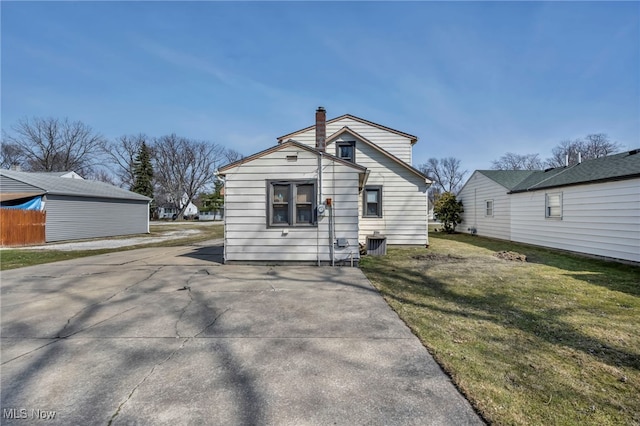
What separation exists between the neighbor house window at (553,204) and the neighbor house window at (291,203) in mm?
10452

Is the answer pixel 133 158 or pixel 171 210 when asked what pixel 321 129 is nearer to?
pixel 133 158

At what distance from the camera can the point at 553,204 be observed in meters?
12.1

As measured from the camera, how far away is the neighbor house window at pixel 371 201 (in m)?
12.5

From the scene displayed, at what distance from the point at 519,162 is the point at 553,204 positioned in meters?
46.4

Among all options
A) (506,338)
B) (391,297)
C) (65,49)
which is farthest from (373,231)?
(65,49)

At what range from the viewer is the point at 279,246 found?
8.09m

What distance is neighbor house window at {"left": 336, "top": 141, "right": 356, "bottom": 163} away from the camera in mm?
12938

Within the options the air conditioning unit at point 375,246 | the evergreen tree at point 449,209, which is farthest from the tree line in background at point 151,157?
the air conditioning unit at point 375,246

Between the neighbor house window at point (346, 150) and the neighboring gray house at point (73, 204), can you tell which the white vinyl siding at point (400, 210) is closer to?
the neighbor house window at point (346, 150)

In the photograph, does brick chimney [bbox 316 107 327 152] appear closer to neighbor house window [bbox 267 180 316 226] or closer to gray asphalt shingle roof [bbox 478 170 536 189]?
neighbor house window [bbox 267 180 316 226]

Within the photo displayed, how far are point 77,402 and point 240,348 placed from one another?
137 centimetres

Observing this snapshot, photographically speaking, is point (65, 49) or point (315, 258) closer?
point (315, 258)

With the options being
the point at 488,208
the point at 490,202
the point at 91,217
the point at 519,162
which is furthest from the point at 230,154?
the point at 519,162

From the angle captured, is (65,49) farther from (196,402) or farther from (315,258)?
(196,402)
